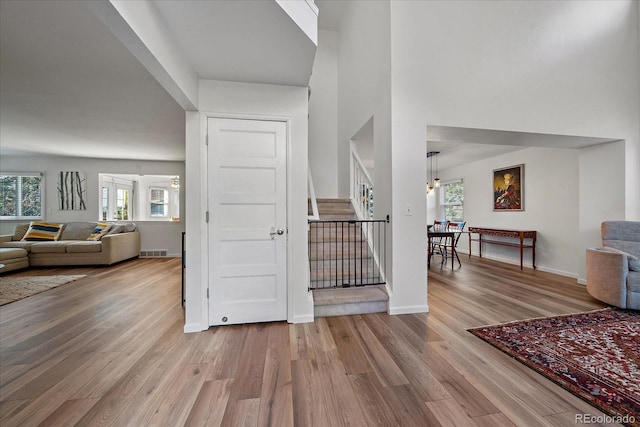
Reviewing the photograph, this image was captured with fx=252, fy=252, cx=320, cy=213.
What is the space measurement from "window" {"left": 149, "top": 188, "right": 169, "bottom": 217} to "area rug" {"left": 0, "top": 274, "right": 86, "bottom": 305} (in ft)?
8.73

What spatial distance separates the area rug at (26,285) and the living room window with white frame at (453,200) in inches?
358

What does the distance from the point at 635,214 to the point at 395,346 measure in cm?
428

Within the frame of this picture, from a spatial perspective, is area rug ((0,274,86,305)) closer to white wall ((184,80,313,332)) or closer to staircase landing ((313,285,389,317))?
white wall ((184,80,313,332))

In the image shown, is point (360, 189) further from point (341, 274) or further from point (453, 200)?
point (453, 200)

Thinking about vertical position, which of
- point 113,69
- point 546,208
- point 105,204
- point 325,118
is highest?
point 325,118

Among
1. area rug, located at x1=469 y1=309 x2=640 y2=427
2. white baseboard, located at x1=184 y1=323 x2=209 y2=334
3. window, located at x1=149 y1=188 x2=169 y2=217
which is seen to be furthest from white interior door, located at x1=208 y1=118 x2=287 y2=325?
window, located at x1=149 y1=188 x2=169 y2=217

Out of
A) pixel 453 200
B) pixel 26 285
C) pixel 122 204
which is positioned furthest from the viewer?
pixel 453 200

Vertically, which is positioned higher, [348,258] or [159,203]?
[159,203]

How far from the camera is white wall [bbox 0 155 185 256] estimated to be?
242 inches

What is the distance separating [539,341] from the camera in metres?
2.20

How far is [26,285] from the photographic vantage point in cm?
396

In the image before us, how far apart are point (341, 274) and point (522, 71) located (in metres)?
3.53

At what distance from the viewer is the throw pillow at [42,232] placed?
542 cm

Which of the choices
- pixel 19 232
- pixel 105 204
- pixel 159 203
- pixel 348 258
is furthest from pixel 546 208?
pixel 19 232
